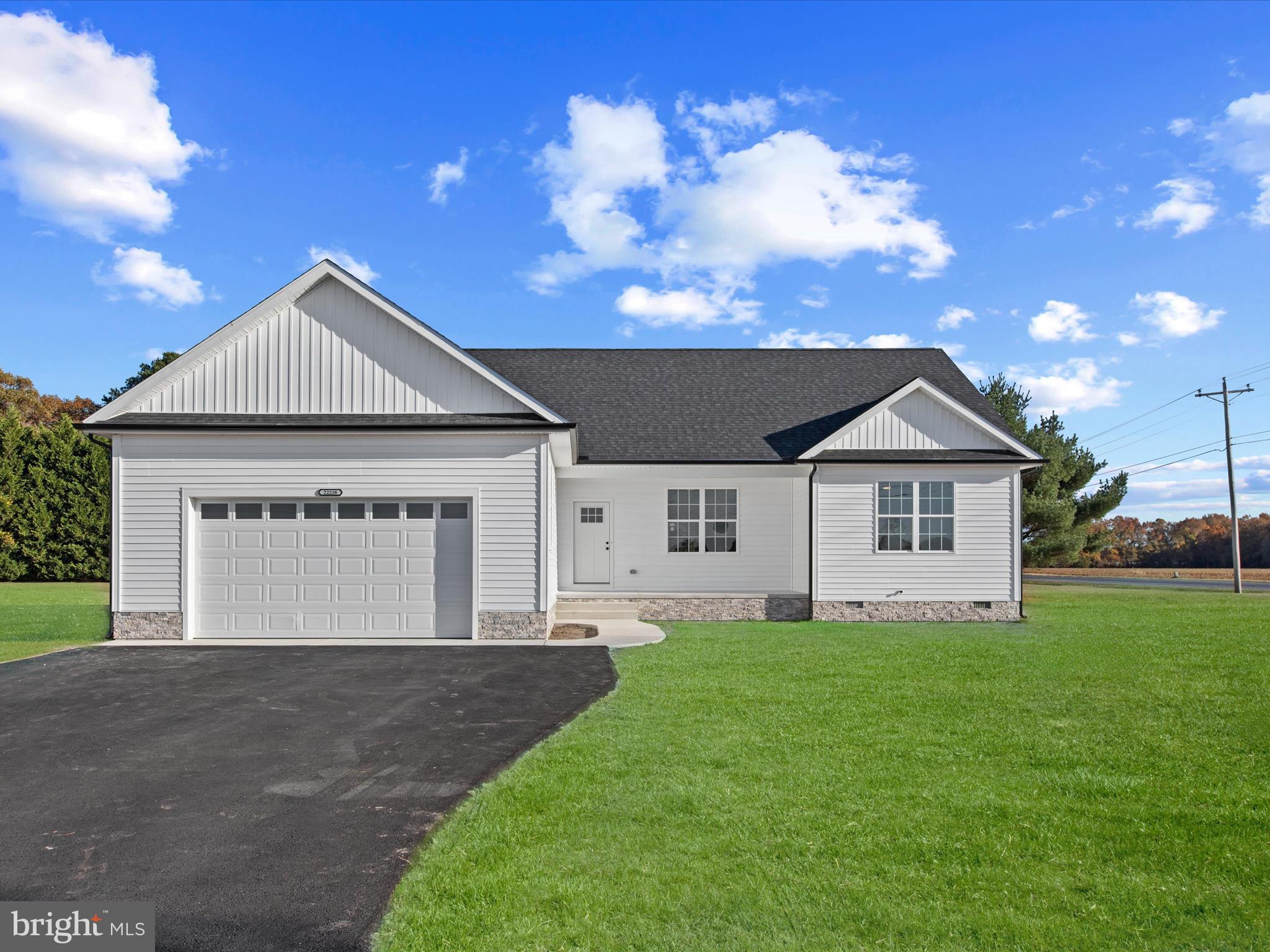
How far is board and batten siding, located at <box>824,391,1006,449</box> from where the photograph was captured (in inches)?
657

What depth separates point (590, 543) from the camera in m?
17.9

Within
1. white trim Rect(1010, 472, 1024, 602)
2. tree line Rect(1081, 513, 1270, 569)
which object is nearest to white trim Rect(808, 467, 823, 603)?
white trim Rect(1010, 472, 1024, 602)

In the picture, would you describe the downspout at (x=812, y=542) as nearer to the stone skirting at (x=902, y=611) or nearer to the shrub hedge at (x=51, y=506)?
the stone skirting at (x=902, y=611)

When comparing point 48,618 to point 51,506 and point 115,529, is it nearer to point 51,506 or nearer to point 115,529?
point 115,529

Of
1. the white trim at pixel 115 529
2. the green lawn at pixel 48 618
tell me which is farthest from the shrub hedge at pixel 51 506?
the white trim at pixel 115 529

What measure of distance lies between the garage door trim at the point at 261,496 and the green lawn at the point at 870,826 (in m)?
5.94

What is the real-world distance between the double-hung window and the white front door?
6.13m

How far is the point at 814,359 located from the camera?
70.8 ft

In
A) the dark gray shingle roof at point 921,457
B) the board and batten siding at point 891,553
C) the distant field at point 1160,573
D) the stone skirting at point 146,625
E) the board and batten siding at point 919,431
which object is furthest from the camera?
the distant field at point 1160,573

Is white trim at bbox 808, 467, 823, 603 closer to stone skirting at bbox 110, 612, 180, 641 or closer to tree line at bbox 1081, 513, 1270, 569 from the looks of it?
stone skirting at bbox 110, 612, 180, 641

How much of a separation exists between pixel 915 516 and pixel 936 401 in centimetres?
255

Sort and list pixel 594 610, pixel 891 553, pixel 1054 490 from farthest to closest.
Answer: pixel 1054 490 → pixel 594 610 → pixel 891 553

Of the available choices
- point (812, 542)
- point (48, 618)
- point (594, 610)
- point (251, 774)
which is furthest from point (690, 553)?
point (48, 618)

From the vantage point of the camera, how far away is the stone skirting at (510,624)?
13.9 m
